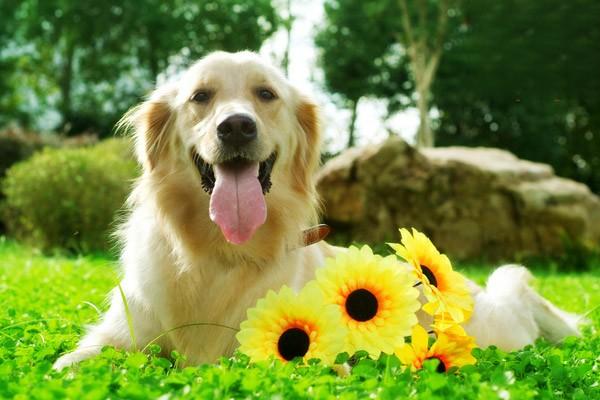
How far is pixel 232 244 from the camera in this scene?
3146mm

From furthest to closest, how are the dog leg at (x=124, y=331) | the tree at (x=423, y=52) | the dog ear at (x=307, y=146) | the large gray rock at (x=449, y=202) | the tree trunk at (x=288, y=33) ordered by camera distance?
the tree trunk at (x=288, y=33) → the tree at (x=423, y=52) → the large gray rock at (x=449, y=202) → the dog ear at (x=307, y=146) → the dog leg at (x=124, y=331)

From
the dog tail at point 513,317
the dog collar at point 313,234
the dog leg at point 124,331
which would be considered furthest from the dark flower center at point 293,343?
the dog tail at point 513,317

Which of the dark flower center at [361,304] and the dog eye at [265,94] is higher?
the dog eye at [265,94]

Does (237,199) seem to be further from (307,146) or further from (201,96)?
(307,146)

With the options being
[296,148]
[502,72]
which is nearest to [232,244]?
[296,148]

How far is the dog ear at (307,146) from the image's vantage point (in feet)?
11.9

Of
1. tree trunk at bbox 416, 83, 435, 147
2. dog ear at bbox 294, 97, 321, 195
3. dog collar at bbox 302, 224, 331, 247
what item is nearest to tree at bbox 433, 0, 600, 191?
tree trunk at bbox 416, 83, 435, 147

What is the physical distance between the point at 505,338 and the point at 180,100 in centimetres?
221

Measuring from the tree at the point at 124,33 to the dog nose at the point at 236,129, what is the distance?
2141 centimetres

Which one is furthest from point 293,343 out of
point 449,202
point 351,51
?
point 351,51

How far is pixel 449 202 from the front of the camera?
10922 mm

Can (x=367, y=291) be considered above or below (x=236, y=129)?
below

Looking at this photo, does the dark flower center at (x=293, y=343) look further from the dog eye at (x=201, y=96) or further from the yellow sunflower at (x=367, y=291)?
the dog eye at (x=201, y=96)

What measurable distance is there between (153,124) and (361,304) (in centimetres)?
161
